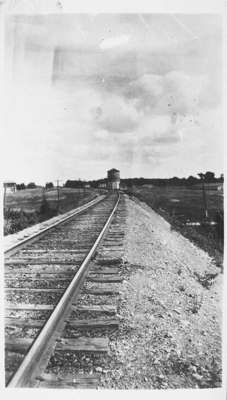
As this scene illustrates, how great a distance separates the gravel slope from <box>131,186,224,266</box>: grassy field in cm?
19

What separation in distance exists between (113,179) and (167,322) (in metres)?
1.25

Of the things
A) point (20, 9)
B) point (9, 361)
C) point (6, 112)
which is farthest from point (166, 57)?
point (9, 361)

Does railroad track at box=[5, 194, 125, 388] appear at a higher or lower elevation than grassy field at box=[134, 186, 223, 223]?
lower

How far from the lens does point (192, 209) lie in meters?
3.38

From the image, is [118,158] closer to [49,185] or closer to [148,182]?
[148,182]

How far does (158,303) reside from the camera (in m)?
2.82

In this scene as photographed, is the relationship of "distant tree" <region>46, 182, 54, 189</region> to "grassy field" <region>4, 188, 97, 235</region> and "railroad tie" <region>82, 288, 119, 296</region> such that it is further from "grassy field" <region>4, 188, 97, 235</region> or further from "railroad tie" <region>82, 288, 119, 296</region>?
"railroad tie" <region>82, 288, 119, 296</region>

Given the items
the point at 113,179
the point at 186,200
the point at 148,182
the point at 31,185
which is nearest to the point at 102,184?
the point at 113,179

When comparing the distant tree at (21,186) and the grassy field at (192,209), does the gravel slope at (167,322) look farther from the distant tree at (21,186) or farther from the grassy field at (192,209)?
the distant tree at (21,186)

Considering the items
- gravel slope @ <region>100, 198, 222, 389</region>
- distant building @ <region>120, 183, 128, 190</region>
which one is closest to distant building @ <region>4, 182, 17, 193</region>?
distant building @ <region>120, 183, 128, 190</region>

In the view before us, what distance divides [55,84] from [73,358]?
6.63 feet

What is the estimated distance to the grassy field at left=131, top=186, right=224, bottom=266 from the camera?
111 inches

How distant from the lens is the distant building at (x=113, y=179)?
9.70 ft
